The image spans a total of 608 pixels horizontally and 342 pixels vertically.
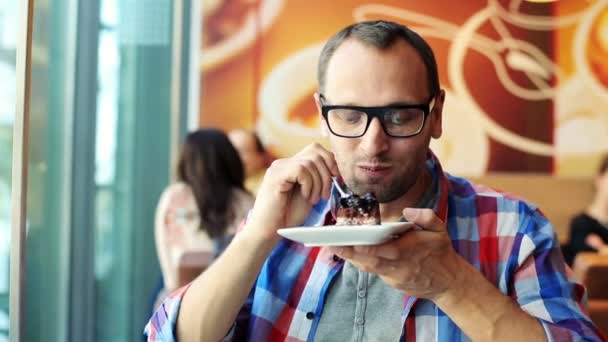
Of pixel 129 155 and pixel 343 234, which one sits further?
pixel 129 155

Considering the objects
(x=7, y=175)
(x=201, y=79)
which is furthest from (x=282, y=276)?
(x=201, y=79)

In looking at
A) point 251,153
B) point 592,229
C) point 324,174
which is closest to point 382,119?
point 324,174

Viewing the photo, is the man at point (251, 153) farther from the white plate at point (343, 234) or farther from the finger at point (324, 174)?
the white plate at point (343, 234)

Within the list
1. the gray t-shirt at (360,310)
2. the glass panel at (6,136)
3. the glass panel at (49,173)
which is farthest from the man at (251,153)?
the gray t-shirt at (360,310)

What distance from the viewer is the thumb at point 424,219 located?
4.05 feet

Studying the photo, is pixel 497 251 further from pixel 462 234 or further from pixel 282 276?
pixel 282 276

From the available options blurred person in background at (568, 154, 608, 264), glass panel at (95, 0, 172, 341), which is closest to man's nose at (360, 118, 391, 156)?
glass panel at (95, 0, 172, 341)

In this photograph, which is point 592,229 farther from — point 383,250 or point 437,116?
point 383,250

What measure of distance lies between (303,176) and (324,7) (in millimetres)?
4797

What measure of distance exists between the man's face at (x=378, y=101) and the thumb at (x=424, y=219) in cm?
20

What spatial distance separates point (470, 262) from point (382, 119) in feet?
1.00

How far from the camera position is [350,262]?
4.37 feet

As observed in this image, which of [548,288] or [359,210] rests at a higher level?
[359,210]

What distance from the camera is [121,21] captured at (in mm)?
3938
